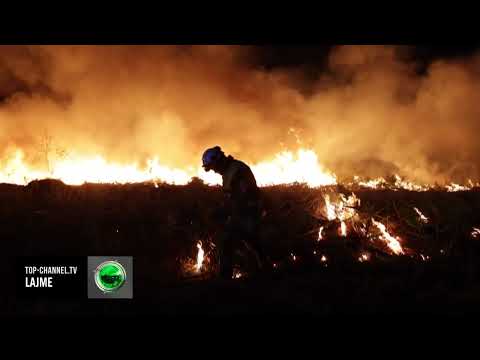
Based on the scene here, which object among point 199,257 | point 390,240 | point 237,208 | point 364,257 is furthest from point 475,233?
point 199,257

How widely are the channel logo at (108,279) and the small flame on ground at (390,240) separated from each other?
4259 millimetres

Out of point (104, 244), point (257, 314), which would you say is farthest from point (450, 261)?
point (104, 244)

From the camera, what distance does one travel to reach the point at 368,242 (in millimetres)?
6906

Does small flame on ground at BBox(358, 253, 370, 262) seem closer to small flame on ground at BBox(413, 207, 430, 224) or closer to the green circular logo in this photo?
small flame on ground at BBox(413, 207, 430, 224)

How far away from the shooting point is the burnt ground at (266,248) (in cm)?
460

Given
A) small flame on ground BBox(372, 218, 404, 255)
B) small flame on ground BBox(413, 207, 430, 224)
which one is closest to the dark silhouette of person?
small flame on ground BBox(372, 218, 404, 255)

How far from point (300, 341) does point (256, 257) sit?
2.37 meters

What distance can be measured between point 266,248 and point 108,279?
2572mm

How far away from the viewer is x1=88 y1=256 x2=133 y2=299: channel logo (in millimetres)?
4766

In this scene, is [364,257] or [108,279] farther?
[364,257]

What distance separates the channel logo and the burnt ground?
13 cm

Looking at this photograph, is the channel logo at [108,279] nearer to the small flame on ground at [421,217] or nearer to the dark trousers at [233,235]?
the dark trousers at [233,235]

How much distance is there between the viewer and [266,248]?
21.4 ft

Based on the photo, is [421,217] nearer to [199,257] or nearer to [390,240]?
[390,240]
